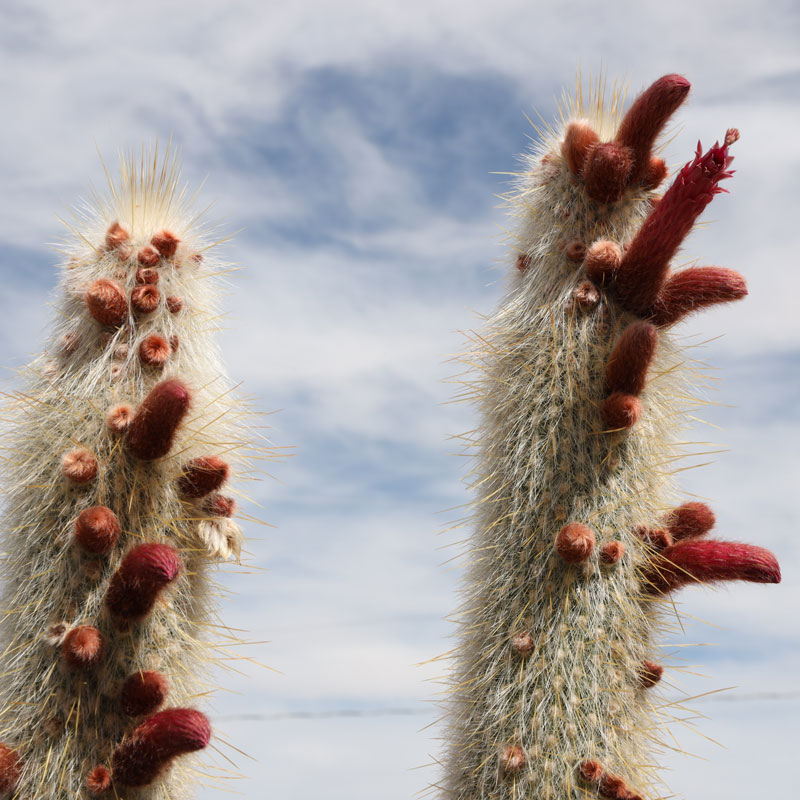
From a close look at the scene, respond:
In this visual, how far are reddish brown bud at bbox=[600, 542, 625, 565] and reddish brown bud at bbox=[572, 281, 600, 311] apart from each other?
115 centimetres

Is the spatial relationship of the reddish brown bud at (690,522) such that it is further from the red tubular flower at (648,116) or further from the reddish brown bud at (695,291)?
the red tubular flower at (648,116)

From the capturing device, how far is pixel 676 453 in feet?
16.4

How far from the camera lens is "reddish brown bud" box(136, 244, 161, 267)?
188 inches

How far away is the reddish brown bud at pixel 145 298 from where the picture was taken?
464 cm

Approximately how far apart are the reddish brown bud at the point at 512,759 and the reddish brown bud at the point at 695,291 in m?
2.15

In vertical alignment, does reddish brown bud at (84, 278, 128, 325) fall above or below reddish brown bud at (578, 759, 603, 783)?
above

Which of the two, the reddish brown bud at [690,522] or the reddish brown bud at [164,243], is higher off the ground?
the reddish brown bud at [164,243]

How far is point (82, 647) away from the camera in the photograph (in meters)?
4.12

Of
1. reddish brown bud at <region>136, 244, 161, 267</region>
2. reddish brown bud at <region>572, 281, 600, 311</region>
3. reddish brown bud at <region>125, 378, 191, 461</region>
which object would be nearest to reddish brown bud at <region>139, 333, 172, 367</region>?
reddish brown bud at <region>125, 378, 191, 461</region>

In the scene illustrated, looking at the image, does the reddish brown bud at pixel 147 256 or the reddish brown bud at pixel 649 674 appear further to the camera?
the reddish brown bud at pixel 147 256

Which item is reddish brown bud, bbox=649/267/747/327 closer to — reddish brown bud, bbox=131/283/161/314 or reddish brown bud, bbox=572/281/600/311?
reddish brown bud, bbox=572/281/600/311

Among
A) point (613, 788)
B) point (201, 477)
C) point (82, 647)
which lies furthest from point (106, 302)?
point (613, 788)

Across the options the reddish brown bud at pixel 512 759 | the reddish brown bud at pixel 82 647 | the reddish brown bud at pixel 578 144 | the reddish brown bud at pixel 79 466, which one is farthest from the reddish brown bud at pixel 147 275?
the reddish brown bud at pixel 512 759

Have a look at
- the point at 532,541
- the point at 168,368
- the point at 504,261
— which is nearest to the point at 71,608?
the point at 168,368
